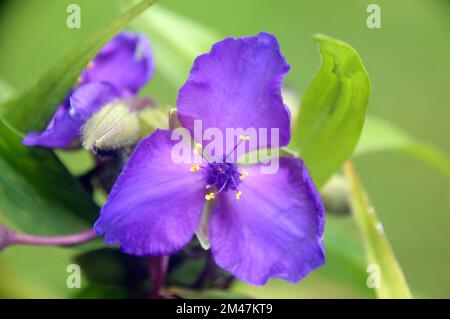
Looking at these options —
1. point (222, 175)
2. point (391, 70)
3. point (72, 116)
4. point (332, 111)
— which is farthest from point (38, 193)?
point (391, 70)

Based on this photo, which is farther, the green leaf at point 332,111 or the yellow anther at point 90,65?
the yellow anther at point 90,65

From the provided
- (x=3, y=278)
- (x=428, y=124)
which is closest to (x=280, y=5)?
(x=428, y=124)

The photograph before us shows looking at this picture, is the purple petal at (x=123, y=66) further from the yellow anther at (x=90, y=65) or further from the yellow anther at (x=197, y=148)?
the yellow anther at (x=197, y=148)

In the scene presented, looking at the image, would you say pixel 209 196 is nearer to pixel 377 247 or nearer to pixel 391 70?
pixel 377 247

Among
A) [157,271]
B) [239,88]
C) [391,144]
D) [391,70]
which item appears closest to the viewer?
[239,88]

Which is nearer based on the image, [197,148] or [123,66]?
[197,148]

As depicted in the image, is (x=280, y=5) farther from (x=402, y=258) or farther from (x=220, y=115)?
(x=220, y=115)

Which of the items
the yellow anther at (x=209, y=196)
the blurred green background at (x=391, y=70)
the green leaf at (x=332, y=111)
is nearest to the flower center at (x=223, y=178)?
the yellow anther at (x=209, y=196)
